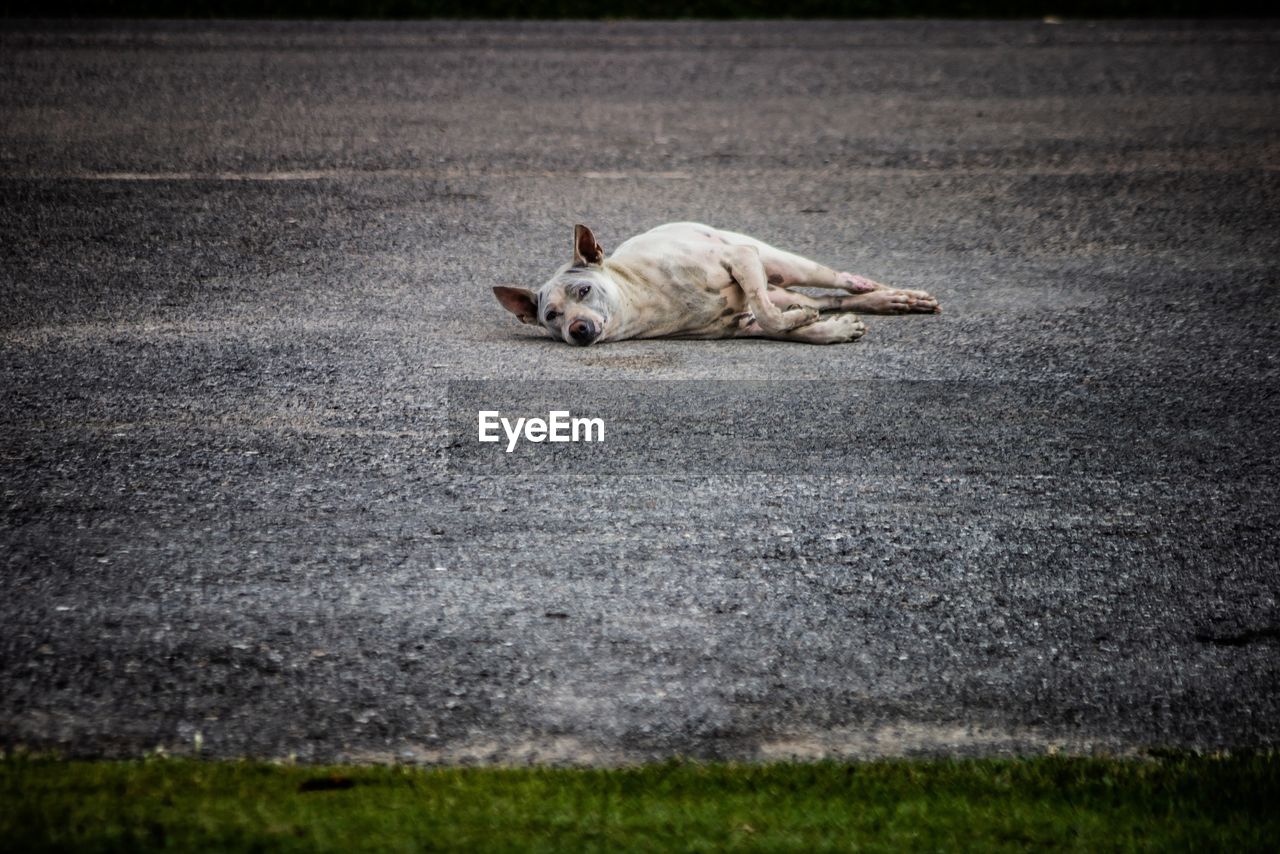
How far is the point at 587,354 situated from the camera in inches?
278

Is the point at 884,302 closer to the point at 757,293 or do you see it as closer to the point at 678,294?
the point at 757,293

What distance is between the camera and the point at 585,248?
7.07 metres

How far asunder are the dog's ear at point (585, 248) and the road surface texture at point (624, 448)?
1.62ft

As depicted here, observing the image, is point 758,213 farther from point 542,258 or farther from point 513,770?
point 513,770

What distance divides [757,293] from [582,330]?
95 cm

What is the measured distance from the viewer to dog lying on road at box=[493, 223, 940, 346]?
7.07m

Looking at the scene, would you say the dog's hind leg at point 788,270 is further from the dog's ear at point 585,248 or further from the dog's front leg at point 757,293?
the dog's ear at point 585,248

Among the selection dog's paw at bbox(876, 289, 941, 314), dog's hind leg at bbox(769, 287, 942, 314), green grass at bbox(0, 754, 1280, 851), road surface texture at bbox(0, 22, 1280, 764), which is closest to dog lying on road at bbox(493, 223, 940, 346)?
road surface texture at bbox(0, 22, 1280, 764)

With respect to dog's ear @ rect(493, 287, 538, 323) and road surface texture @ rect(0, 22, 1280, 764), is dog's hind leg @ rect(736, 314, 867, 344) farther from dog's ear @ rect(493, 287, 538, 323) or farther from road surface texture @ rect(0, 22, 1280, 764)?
dog's ear @ rect(493, 287, 538, 323)

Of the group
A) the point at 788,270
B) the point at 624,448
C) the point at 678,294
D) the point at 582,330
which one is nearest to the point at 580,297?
the point at 582,330

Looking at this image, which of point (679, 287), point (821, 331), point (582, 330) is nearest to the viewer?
point (582, 330)

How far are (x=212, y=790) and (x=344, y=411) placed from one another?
3.03 metres

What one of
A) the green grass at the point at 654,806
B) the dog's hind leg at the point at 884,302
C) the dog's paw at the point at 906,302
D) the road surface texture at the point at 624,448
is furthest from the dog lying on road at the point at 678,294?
the green grass at the point at 654,806

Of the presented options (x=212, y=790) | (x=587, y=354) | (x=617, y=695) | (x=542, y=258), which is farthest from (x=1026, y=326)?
(x=212, y=790)
